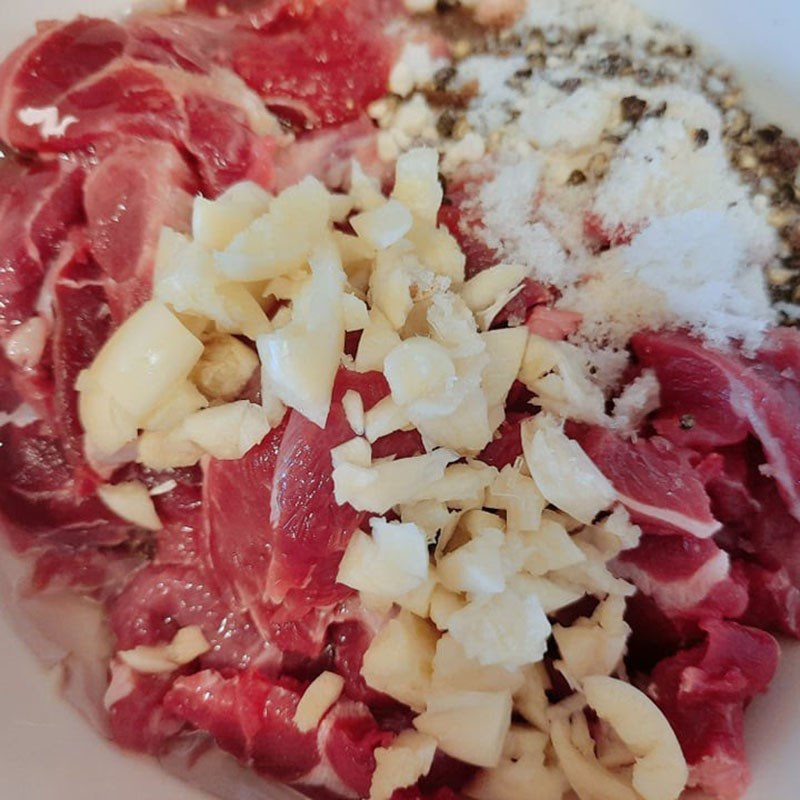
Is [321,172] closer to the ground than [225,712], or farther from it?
farther from it

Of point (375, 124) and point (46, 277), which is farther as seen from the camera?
point (375, 124)

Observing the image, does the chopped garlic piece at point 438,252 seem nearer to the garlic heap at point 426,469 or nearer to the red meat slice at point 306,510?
the garlic heap at point 426,469

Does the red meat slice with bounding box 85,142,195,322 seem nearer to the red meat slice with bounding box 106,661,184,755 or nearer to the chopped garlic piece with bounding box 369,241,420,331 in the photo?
the chopped garlic piece with bounding box 369,241,420,331

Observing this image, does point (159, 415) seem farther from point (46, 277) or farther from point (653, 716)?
point (653, 716)

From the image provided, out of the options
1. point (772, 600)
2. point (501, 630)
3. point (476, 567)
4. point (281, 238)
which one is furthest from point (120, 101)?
point (772, 600)

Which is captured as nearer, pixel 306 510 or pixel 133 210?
pixel 306 510

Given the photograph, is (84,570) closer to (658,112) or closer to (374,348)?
(374,348)

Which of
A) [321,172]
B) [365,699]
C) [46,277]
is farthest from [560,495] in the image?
[46,277]
